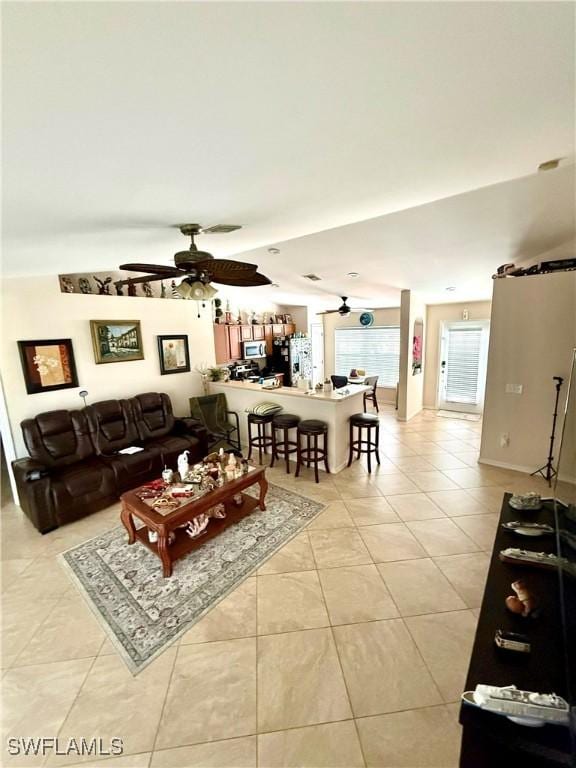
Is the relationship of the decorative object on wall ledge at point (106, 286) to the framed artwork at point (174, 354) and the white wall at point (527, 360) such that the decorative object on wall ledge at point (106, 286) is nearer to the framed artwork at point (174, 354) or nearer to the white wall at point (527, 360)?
the framed artwork at point (174, 354)

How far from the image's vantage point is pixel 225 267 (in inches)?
88.1

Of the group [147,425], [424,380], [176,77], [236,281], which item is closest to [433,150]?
[176,77]

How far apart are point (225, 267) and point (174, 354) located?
318cm

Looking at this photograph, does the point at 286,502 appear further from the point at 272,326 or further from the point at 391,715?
the point at 272,326

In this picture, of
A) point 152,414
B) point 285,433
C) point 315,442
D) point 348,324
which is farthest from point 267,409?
point 348,324

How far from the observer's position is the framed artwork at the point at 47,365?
3518 mm

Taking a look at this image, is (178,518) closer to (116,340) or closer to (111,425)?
(111,425)

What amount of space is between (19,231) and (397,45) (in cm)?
Answer: 219

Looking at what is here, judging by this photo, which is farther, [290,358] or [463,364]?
[290,358]

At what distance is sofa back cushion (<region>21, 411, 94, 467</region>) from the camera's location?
3379 millimetres

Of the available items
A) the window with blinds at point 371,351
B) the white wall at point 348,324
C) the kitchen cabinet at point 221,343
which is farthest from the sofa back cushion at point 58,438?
the window with blinds at point 371,351

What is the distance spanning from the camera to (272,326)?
7.61 metres

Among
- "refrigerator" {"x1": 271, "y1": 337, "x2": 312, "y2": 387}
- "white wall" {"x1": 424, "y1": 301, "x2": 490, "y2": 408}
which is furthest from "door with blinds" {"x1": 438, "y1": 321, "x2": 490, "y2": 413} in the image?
"refrigerator" {"x1": 271, "y1": 337, "x2": 312, "y2": 387}

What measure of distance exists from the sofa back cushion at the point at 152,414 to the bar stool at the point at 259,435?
47.3 inches
